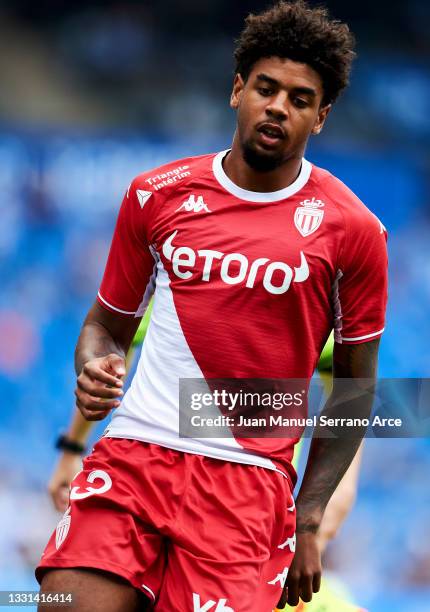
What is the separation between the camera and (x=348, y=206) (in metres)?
3.41

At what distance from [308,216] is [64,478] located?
2.29 metres

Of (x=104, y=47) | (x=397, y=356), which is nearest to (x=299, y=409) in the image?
(x=397, y=356)

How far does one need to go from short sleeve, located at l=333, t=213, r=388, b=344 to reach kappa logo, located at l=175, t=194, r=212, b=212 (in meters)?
0.41

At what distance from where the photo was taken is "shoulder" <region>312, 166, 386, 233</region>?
11.0 ft

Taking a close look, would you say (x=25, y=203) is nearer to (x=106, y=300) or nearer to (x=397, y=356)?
(x=397, y=356)

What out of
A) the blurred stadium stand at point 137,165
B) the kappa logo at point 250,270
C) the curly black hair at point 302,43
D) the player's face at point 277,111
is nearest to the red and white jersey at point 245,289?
the kappa logo at point 250,270

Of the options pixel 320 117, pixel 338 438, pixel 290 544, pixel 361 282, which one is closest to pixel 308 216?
pixel 361 282

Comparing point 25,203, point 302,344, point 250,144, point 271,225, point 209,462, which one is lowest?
point 209,462

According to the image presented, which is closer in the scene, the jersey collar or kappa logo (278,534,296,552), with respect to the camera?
kappa logo (278,534,296,552)

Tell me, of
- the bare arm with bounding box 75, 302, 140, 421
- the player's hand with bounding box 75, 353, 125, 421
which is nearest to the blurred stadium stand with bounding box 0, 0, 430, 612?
the bare arm with bounding box 75, 302, 140, 421

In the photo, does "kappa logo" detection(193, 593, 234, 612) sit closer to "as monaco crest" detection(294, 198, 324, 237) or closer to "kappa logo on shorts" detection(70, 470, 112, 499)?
"kappa logo on shorts" detection(70, 470, 112, 499)

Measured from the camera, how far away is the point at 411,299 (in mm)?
7133

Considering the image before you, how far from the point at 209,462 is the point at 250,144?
2.94 ft

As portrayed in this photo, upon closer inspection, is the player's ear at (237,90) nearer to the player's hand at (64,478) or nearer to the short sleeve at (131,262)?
the short sleeve at (131,262)
